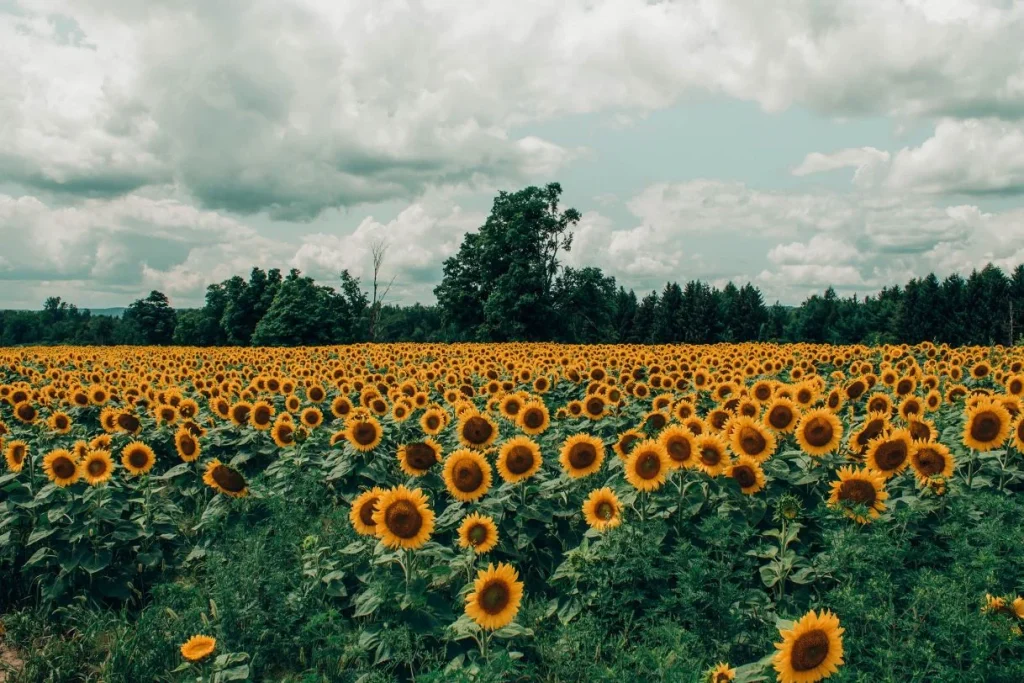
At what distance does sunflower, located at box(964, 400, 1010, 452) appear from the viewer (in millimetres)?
6453

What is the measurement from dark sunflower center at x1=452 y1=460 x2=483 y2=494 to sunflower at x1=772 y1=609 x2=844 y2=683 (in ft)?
9.48

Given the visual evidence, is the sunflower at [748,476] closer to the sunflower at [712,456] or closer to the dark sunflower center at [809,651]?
the sunflower at [712,456]

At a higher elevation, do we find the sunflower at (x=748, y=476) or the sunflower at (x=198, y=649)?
the sunflower at (x=748, y=476)

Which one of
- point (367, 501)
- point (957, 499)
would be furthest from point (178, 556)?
point (957, 499)

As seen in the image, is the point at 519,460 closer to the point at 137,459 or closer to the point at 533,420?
the point at 533,420

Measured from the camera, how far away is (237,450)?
990 cm

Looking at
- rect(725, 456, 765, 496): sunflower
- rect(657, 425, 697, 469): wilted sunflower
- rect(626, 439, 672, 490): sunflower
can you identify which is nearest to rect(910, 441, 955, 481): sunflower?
rect(725, 456, 765, 496): sunflower

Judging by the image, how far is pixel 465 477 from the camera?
6.05 meters

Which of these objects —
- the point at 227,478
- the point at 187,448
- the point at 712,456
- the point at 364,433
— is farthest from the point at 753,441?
the point at 187,448

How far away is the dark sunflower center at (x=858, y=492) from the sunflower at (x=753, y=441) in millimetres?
718

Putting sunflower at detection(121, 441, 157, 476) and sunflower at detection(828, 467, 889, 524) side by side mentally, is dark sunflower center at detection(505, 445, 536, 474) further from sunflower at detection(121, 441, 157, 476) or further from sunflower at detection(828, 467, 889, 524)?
sunflower at detection(121, 441, 157, 476)

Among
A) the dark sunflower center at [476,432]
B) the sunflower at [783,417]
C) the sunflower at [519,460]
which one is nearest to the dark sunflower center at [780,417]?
the sunflower at [783,417]

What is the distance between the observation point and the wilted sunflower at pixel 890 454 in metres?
5.86

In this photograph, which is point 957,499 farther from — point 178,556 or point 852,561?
point 178,556
